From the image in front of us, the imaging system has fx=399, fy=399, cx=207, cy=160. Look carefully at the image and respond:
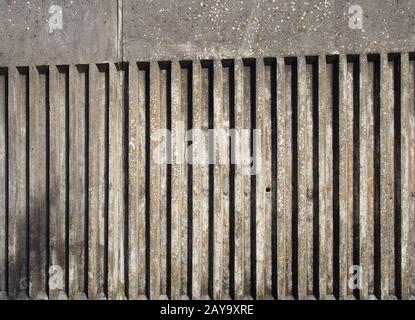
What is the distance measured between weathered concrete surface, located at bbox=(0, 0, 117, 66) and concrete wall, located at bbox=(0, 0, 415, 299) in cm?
2

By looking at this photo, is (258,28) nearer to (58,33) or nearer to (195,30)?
(195,30)

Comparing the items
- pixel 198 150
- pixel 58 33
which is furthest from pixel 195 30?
pixel 58 33

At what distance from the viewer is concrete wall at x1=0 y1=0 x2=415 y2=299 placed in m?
4.22

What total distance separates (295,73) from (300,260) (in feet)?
6.58

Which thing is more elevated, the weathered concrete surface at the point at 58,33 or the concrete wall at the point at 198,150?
the weathered concrete surface at the point at 58,33

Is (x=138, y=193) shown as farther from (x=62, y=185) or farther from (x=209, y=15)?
(x=209, y=15)

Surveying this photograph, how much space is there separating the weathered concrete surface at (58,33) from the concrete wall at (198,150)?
16 mm

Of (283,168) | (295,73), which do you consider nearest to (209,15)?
(295,73)

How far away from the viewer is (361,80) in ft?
13.8

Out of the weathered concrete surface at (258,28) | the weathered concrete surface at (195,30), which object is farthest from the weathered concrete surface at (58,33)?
the weathered concrete surface at (258,28)

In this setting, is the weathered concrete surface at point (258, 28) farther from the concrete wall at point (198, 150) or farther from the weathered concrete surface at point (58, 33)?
the weathered concrete surface at point (58, 33)

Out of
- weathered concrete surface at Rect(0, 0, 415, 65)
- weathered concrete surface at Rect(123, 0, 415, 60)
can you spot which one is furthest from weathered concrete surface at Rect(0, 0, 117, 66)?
weathered concrete surface at Rect(123, 0, 415, 60)

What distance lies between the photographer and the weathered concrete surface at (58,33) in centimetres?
438

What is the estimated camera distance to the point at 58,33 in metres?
4.43
